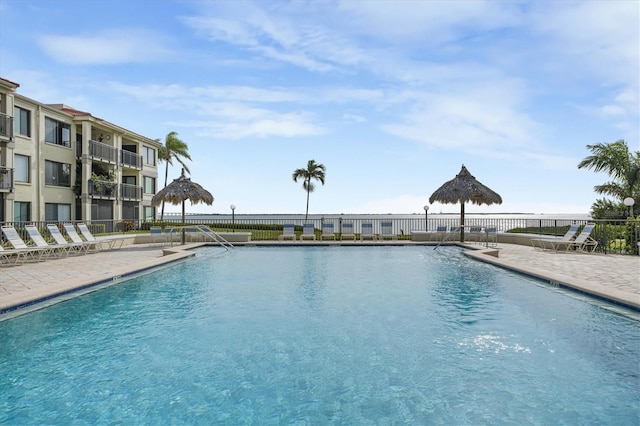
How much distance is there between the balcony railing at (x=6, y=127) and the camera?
17641mm

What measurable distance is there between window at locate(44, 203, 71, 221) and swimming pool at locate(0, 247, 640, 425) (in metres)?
16.3

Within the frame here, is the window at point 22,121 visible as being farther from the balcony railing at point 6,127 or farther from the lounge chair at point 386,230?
the lounge chair at point 386,230

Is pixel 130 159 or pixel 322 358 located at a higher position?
pixel 130 159

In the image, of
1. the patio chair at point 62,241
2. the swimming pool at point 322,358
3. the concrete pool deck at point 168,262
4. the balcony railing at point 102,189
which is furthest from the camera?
the balcony railing at point 102,189

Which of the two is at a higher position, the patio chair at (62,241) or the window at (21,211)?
the window at (21,211)

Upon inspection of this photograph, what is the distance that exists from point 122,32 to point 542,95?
1472 cm

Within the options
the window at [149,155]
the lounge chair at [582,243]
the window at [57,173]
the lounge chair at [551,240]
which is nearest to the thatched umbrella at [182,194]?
the window at [57,173]

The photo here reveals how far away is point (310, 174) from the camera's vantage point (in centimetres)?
3981

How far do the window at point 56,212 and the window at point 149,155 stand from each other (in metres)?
8.26

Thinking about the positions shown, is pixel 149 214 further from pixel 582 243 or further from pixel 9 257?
pixel 582 243

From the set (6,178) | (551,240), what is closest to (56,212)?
(6,178)

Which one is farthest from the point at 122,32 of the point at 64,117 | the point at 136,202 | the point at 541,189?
the point at 541,189

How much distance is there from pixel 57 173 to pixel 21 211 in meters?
3.03

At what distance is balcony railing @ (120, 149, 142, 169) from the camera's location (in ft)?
87.1
